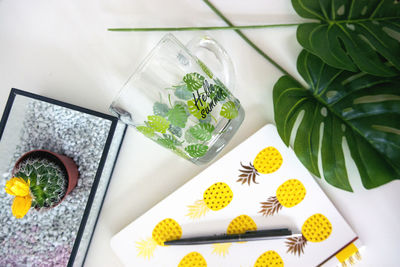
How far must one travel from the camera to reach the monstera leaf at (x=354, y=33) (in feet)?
1.86

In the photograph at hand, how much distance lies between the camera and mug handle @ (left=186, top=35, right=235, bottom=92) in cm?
60

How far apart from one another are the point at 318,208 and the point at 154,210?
1.18 ft

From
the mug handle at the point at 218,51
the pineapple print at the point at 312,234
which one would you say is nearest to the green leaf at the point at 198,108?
the mug handle at the point at 218,51

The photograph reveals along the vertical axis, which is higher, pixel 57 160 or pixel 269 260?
pixel 57 160

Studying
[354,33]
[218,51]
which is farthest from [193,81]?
[354,33]

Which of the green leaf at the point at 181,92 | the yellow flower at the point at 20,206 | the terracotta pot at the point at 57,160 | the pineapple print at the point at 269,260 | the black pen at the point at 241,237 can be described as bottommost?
the pineapple print at the point at 269,260

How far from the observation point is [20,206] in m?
0.51

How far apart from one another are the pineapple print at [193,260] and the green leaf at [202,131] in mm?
274

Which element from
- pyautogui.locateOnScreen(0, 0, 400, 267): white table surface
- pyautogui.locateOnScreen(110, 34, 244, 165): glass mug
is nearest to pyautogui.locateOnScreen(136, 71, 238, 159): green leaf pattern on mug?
pyautogui.locateOnScreen(110, 34, 244, 165): glass mug

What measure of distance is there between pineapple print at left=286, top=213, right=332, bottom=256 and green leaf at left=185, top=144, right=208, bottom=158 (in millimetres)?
279

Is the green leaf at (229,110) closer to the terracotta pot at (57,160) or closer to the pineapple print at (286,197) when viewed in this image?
the pineapple print at (286,197)

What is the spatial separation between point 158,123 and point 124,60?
23 centimetres

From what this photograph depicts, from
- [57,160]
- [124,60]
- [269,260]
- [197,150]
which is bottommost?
[269,260]

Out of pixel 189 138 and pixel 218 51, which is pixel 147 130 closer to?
pixel 189 138
